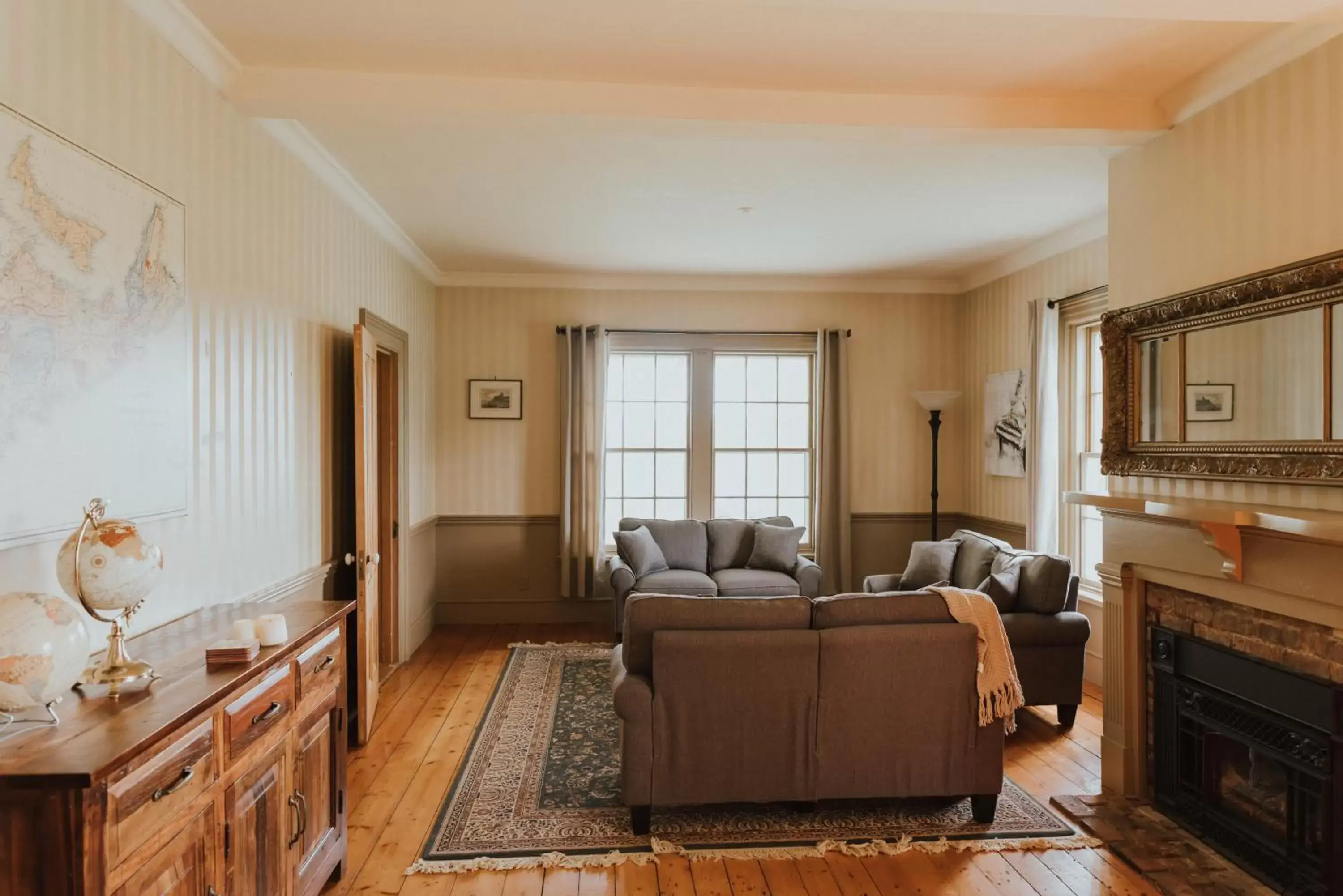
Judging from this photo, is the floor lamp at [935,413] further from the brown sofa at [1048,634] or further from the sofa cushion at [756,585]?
the brown sofa at [1048,634]

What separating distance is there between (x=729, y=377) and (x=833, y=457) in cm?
115

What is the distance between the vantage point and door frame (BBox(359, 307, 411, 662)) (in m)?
5.31

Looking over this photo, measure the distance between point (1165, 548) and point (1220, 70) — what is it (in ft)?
5.94

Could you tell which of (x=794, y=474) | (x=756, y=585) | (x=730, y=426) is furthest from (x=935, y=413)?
(x=756, y=585)

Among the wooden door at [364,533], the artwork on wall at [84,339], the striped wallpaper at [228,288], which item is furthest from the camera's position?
the wooden door at [364,533]

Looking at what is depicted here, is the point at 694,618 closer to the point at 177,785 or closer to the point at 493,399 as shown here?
the point at 177,785

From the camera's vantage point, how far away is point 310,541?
3.79 metres

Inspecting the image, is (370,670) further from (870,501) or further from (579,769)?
(870,501)

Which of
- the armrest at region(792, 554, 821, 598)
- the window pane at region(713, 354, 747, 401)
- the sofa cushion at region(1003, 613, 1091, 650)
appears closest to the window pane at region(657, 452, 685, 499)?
the window pane at region(713, 354, 747, 401)

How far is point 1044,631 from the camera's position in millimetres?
4113

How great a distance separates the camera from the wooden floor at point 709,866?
2689mm

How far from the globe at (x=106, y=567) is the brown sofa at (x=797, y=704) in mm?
1723

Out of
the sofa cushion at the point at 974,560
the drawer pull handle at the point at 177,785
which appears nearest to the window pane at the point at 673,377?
the sofa cushion at the point at 974,560

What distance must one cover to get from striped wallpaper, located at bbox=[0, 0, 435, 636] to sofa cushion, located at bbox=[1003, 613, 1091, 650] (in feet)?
11.8
